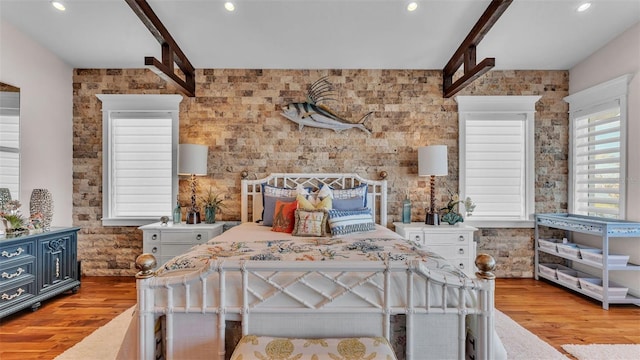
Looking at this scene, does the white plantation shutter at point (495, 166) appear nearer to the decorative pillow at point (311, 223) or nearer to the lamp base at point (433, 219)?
the lamp base at point (433, 219)

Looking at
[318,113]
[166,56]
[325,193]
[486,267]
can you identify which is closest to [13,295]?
[166,56]

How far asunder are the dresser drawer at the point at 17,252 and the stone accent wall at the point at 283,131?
104 cm

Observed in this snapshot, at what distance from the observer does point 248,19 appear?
10.1 ft

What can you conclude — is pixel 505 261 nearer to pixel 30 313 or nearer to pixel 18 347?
pixel 18 347

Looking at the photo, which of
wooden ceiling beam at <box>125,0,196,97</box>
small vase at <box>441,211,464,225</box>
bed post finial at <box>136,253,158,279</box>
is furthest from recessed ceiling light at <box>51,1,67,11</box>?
small vase at <box>441,211,464,225</box>

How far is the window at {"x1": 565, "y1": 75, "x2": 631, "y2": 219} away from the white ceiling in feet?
1.94

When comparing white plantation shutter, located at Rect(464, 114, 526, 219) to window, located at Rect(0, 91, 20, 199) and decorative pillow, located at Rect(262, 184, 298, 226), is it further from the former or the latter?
window, located at Rect(0, 91, 20, 199)

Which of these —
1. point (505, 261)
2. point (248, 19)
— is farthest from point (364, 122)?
point (505, 261)

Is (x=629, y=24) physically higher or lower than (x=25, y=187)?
higher

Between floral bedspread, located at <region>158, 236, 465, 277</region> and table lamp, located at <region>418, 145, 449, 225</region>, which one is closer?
floral bedspread, located at <region>158, 236, 465, 277</region>

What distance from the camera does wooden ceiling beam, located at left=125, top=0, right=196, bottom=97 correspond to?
9.02ft

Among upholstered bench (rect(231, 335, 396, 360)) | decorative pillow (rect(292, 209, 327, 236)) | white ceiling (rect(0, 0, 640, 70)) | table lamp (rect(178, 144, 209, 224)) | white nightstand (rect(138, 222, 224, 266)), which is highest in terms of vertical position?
white ceiling (rect(0, 0, 640, 70))

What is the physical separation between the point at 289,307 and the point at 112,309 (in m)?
2.37

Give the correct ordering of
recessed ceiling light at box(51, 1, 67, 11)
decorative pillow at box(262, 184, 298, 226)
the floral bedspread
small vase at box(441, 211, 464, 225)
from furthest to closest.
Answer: small vase at box(441, 211, 464, 225)
decorative pillow at box(262, 184, 298, 226)
recessed ceiling light at box(51, 1, 67, 11)
the floral bedspread
